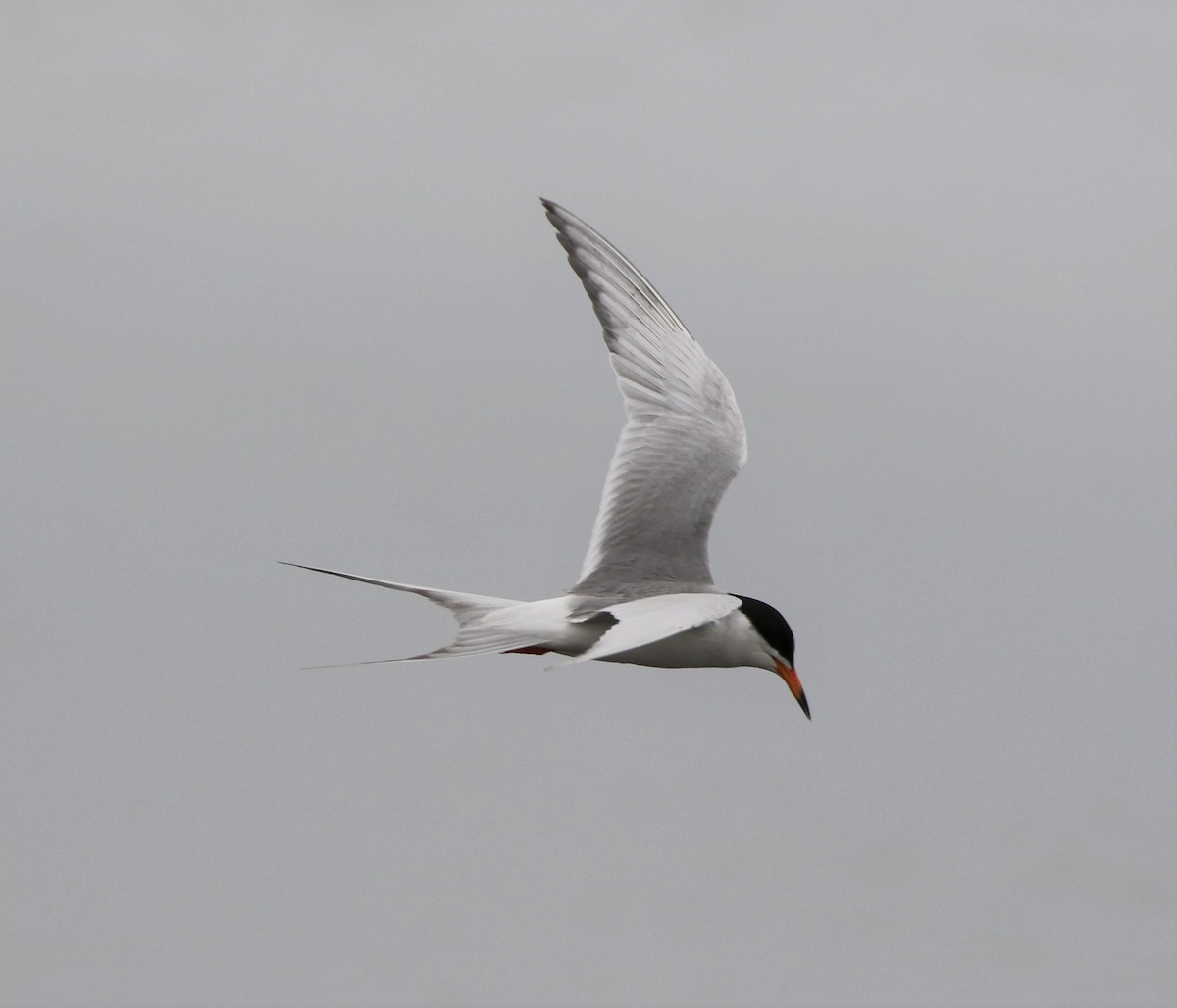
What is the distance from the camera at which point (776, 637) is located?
1082 cm

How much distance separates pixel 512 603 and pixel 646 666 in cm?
98

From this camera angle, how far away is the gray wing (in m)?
11.7

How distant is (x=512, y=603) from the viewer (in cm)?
1085

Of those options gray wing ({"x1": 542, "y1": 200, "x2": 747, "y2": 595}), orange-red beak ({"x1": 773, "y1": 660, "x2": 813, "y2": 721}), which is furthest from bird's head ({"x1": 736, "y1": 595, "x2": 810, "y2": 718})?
gray wing ({"x1": 542, "y1": 200, "x2": 747, "y2": 595})

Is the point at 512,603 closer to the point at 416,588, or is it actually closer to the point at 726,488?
the point at 416,588

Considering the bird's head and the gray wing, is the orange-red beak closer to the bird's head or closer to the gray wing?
the bird's head

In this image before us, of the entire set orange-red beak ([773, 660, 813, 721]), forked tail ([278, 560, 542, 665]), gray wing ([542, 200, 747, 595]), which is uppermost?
gray wing ([542, 200, 747, 595])

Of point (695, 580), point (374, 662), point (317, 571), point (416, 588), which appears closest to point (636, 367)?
point (695, 580)

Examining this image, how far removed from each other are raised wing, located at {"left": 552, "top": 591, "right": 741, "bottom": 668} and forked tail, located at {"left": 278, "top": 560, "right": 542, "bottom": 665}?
32.7 inches

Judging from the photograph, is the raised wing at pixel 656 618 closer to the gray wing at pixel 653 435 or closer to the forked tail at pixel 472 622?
the forked tail at pixel 472 622

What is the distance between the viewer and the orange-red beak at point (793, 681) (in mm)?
11031

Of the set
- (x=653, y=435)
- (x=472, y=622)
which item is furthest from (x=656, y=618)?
(x=653, y=435)

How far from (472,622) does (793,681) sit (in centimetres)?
221

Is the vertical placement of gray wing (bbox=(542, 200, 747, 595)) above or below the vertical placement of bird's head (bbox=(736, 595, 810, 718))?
above
